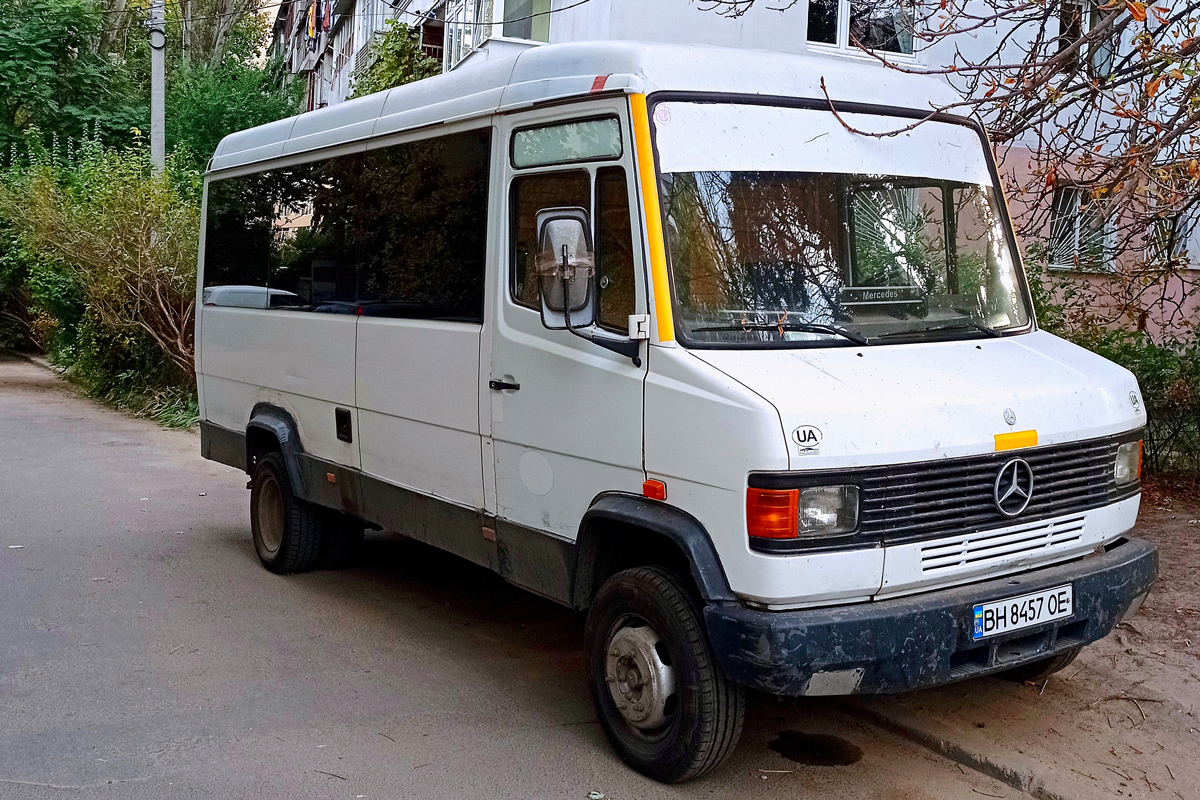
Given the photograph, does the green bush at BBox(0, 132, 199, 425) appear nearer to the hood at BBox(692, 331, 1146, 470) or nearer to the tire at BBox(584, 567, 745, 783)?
the tire at BBox(584, 567, 745, 783)

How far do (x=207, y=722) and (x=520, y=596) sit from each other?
95.2 inches

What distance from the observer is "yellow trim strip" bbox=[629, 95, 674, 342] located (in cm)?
429

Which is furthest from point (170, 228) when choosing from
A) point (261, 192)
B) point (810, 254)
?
point (810, 254)

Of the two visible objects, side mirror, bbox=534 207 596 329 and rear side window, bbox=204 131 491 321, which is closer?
side mirror, bbox=534 207 596 329

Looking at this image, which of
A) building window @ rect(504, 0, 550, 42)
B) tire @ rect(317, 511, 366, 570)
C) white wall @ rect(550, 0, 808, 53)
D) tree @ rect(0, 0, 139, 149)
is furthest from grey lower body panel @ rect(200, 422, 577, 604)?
tree @ rect(0, 0, 139, 149)

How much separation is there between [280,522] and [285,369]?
3.34 feet

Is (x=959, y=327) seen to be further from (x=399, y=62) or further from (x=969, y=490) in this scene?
(x=399, y=62)

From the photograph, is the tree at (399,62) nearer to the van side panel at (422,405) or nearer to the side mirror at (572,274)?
the van side panel at (422,405)

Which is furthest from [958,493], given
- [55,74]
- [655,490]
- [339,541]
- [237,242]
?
[55,74]

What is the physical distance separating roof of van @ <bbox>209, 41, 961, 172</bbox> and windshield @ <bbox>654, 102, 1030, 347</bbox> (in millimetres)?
103

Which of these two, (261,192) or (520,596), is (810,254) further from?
(261,192)

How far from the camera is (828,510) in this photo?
12.9 feet

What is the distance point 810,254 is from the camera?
4566mm

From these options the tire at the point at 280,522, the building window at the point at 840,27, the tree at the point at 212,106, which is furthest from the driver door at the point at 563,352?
the tree at the point at 212,106
